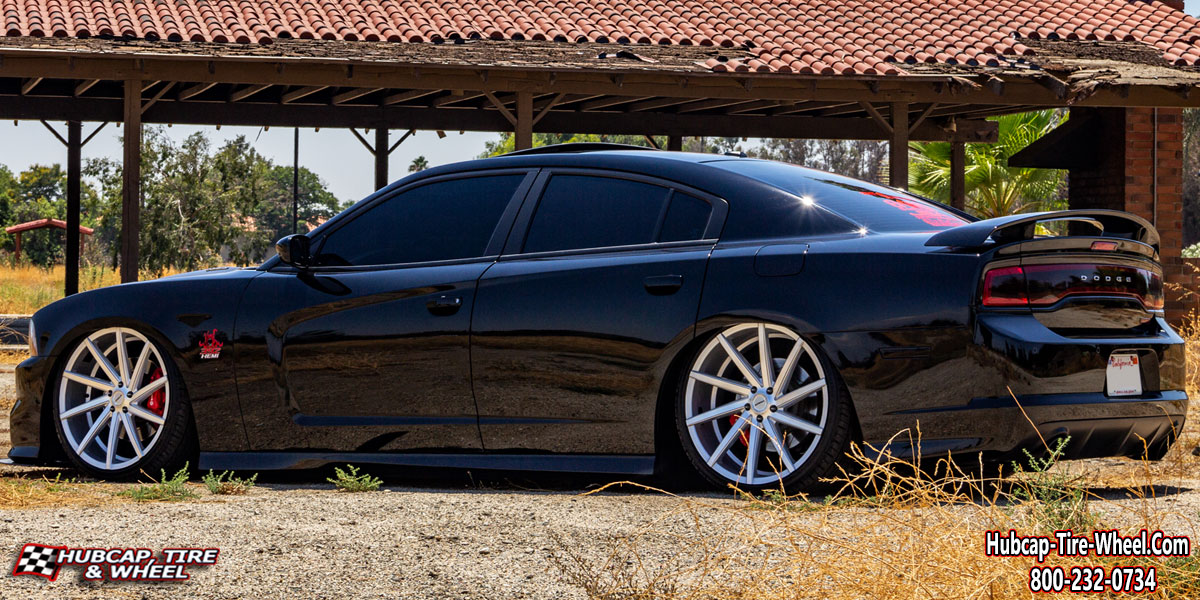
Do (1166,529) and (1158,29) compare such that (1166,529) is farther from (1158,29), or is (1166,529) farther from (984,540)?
(1158,29)

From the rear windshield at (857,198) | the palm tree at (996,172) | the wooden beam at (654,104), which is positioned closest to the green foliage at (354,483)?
the rear windshield at (857,198)

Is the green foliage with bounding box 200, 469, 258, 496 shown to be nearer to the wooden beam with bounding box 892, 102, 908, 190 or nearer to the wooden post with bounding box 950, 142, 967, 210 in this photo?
the wooden beam with bounding box 892, 102, 908, 190

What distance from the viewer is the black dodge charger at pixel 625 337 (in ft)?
14.5

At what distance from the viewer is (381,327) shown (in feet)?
17.5

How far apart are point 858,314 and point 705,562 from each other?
1419 mm

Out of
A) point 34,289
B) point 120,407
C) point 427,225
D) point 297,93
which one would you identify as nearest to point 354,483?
point 427,225

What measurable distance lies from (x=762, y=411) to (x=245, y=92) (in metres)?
14.3

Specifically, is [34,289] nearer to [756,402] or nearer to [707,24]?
[707,24]

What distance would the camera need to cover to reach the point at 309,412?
5.45 m

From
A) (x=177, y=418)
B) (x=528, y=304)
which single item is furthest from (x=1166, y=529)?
(x=177, y=418)

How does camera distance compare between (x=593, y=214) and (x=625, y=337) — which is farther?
(x=593, y=214)

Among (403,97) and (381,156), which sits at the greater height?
(403,97)

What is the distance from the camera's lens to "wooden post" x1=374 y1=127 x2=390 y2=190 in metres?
19.7

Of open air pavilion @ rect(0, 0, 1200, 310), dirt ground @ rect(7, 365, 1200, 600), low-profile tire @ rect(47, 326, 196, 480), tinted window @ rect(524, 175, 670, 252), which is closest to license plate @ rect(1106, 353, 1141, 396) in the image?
dirt ground @ rect(7, 365, 1200, 600)
